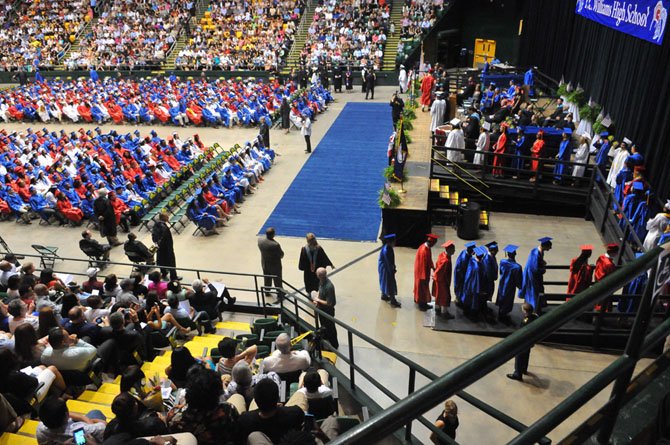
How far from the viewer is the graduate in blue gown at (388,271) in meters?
8.80

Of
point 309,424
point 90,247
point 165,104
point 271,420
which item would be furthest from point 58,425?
point 165,104

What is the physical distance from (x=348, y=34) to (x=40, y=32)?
24342 mm

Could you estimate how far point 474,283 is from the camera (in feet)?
27.8

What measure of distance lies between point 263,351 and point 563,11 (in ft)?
64.1

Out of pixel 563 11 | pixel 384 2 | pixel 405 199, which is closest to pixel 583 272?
pixel 405 199

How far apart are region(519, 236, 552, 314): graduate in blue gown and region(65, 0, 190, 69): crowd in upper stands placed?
1275 inches

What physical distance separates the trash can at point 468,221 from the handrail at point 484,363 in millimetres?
10738

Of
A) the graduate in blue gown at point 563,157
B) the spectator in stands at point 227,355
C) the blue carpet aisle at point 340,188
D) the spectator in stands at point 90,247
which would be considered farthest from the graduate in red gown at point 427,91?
the spectator in stands at point 227,355

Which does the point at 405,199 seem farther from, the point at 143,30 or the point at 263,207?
the point at 143,30

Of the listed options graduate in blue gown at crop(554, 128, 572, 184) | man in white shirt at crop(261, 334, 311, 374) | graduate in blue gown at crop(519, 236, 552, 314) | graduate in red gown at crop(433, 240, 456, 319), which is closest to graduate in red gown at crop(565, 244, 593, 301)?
graduate in blue gown at crop(519, 236, 552, 314)

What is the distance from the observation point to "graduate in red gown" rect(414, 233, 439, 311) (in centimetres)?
873

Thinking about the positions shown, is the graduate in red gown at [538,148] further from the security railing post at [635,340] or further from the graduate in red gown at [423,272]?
the security railing post at [635,340]

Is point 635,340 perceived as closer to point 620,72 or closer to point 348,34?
point 620,72

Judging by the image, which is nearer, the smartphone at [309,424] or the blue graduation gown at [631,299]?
the smartphone at [309,424]
